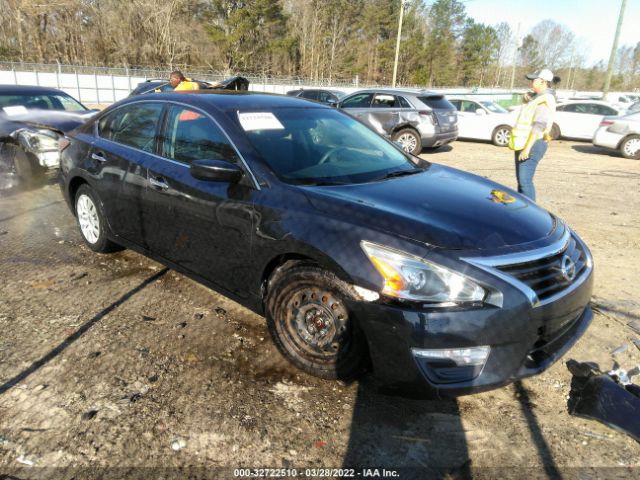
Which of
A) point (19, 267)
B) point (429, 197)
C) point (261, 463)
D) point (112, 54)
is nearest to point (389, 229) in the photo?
point (429, 197)

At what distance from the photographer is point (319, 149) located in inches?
134

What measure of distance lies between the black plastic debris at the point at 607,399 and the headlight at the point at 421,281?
0.96 m

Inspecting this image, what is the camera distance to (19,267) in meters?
4.29

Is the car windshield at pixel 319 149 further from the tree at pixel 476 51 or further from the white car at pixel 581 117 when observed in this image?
the tree at pixel 476 51

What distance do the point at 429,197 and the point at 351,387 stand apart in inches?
48.8

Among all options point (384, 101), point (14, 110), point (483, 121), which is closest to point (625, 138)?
point (483, 121)

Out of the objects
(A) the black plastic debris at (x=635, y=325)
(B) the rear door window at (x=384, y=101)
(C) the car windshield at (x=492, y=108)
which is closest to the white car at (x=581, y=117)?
(C) the car windshield at (x=492, y=108)

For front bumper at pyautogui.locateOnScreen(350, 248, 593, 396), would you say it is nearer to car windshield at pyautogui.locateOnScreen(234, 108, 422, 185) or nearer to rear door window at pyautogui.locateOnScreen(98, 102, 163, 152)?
car windshield at pyautogui.locateOnScreen(234, 108, 422, 185)

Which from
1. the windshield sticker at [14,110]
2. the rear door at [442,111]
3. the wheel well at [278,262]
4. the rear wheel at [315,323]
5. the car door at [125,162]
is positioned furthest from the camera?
the rear door at [442,111]

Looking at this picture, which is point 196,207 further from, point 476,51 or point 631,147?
point 476,51

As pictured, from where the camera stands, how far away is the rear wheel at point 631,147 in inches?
493

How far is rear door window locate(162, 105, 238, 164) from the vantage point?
10.5 feet

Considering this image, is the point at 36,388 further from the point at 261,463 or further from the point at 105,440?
the point at 261,463

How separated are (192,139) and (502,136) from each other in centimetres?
1322
